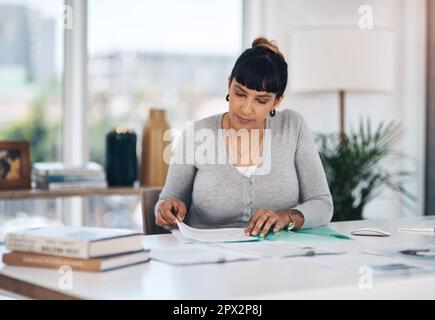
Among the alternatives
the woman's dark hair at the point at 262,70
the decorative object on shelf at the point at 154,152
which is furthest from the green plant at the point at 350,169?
the woman's dark hair at the point at 262,70

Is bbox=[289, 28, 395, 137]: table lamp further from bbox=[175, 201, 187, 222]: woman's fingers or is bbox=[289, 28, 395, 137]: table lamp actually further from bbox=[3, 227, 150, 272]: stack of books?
bbox=[3, 227, 150, 272]: stack of books

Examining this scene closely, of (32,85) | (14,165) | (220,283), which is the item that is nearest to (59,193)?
(14,165)

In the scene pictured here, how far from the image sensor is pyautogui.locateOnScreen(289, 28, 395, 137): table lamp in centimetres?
354

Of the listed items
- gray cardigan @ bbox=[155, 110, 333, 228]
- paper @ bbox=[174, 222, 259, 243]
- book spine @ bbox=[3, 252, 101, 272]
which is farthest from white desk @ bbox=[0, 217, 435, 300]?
gray cardigan @ bbox=[155, 110, 333, 228]

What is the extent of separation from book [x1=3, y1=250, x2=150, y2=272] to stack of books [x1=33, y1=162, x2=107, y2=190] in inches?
67.6

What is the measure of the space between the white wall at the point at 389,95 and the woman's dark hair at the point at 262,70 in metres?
1.67

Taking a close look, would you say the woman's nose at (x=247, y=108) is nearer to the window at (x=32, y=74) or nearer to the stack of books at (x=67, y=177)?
the stack of books at (x=67, y=177)

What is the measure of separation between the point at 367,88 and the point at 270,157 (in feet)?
4.94

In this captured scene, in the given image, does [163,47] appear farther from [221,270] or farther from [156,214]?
[221,270]

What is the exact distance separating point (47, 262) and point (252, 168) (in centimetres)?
98

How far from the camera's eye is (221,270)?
1.37 metres

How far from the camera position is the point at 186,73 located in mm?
3871

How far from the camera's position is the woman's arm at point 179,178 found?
221 centimetres
